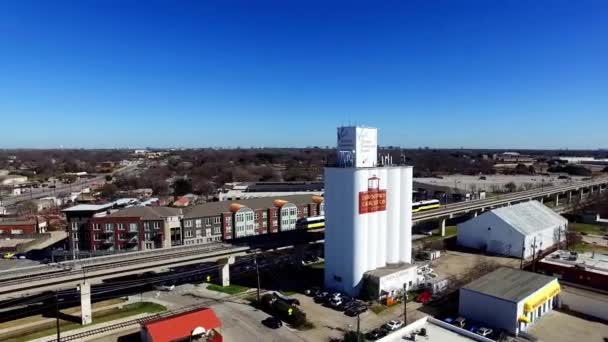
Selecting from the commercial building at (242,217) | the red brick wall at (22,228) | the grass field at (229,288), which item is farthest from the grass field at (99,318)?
the red brick wall at (22,228)

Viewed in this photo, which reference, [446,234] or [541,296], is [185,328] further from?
[446,234]

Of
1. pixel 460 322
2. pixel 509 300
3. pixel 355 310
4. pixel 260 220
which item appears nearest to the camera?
pixel 509 300

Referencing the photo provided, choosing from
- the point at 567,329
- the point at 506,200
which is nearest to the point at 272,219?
the point at 567,329

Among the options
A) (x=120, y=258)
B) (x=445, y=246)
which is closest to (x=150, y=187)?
(x=120, y=258)

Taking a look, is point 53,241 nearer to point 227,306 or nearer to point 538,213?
point 227,306

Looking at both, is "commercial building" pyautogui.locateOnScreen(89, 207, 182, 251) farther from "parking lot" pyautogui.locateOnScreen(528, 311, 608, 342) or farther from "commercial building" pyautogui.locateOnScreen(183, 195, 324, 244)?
"parking lot" pyautogui.locateOnScreen(528, 311, 608, 342)

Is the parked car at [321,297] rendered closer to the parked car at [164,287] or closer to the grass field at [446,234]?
the parked car at [164,287]
